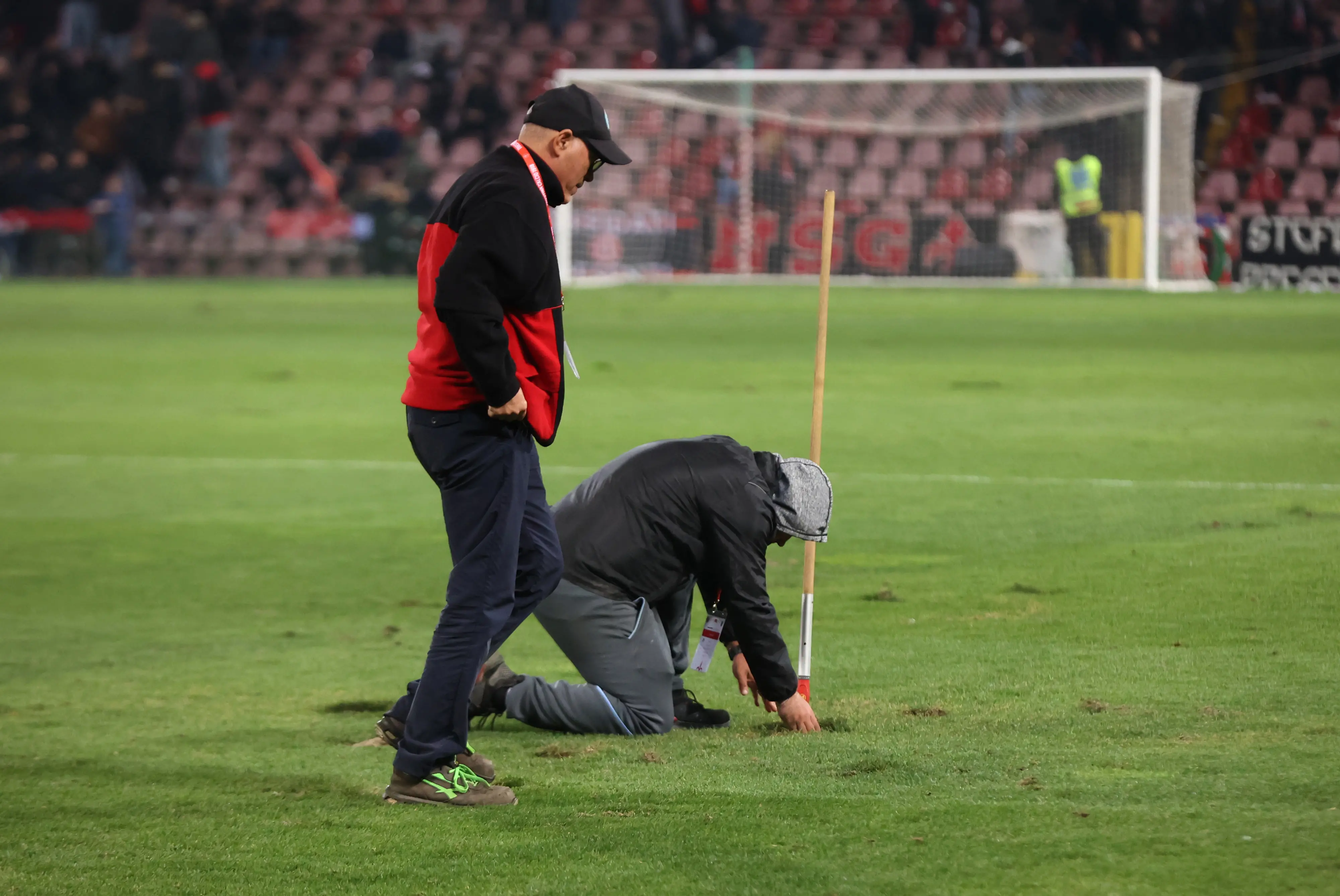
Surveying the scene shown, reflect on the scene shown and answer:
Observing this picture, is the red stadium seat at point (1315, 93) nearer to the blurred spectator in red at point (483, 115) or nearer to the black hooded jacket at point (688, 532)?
the blurred spectator in red at point (483, 115)

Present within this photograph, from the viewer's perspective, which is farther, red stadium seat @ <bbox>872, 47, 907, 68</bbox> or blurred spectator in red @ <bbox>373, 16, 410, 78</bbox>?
blurred spectator in red @ <bbox>373, 16, 410, 78</bbox>

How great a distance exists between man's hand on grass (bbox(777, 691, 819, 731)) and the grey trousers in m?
0.40

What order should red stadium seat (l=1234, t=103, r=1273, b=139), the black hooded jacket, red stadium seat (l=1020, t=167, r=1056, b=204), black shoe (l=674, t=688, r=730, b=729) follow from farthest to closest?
1. red stadium seat (l=1234, t=103, r=1273, b=139)
2. red stadium seat (l=1020, t=167, r=1056, b=204)
3. black shoe (l=674, t=688, r=730, b=729)
4. the black hooded jacket

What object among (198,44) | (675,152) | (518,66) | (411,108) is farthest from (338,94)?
(675,152)

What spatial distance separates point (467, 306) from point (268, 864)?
1.33 meters

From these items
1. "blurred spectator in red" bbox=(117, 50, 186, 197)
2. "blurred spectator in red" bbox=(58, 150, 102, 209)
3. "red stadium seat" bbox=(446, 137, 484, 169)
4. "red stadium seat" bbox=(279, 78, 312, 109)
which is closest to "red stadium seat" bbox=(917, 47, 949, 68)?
"red stadium seat" bbox=(446, 137, 484, 169)

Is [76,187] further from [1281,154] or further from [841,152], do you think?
[1281,154]

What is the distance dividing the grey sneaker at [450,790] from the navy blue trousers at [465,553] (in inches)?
1.0

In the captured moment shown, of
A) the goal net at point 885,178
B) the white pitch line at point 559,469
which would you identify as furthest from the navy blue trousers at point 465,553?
the goal net at point 885,178

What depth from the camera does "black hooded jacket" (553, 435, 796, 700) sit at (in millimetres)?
4961

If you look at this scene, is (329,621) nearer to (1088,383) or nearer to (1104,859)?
(1104,859)

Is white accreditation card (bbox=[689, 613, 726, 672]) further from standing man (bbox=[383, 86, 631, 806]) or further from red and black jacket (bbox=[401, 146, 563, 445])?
red and black jacket (bbox=[401, 146, 563, 445])

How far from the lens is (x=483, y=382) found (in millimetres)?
4172

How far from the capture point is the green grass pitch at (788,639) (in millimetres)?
3953
